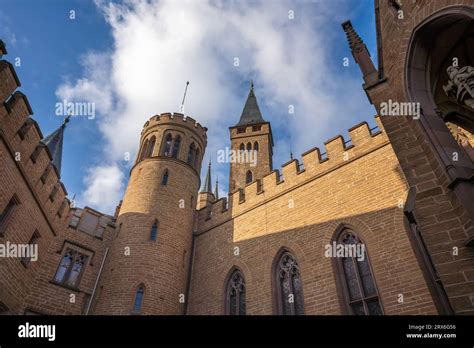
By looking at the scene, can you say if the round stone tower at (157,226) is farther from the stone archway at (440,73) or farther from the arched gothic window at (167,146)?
the stone archway at (440,73)

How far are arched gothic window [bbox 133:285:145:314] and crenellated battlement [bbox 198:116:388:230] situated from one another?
12.4 ft

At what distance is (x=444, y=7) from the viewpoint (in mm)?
4750

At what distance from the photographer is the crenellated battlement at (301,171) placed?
416 inches

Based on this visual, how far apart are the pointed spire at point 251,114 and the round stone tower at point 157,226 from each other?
974cm

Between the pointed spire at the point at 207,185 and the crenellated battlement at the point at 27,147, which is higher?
the pointed spire at the point at 207,185

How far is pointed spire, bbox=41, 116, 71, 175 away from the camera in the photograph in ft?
53.1

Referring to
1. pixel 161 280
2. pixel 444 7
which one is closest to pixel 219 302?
pixel 161 280

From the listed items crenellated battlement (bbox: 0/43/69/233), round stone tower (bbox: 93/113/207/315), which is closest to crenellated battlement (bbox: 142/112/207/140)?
round stone tower (bbox: 93/113/207/315)

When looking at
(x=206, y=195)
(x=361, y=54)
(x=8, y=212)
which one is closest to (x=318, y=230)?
(x=361, y=54)

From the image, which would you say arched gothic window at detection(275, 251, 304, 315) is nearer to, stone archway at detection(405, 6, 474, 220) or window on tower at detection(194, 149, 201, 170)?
stone archway at detection(405, 6, 474, 220)

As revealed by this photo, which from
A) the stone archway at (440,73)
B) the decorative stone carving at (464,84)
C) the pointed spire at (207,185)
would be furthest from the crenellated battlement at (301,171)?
the pointed spire at (207,185)

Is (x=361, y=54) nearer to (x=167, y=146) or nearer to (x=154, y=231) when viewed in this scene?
(x=154, y=231)

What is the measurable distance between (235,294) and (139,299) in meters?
3.39
